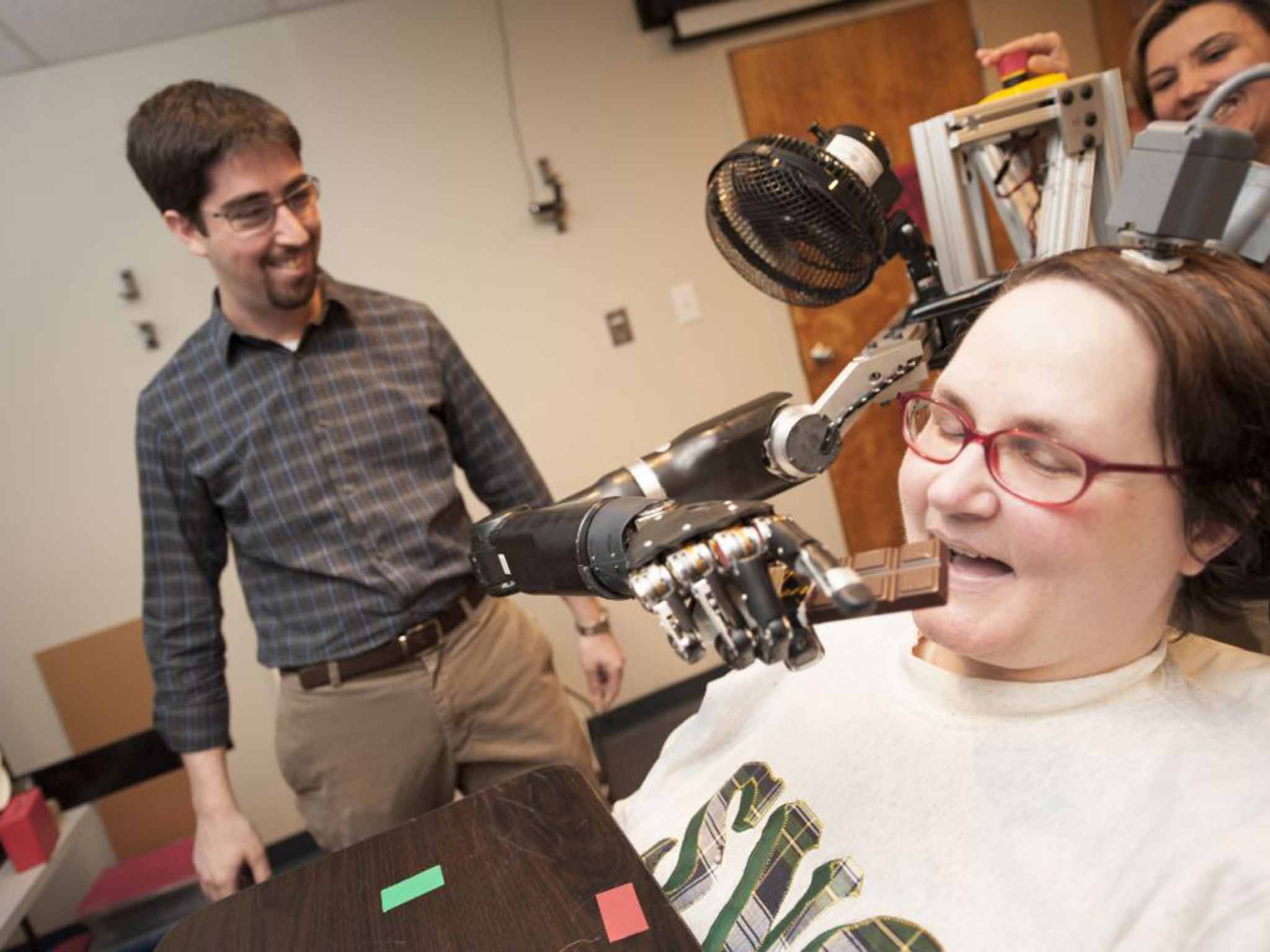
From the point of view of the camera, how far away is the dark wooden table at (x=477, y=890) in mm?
829

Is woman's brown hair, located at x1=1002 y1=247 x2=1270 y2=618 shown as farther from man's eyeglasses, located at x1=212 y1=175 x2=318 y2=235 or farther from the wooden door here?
the wooden door

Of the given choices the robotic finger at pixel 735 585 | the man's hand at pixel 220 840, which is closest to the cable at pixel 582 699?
the man's hand at pixel 220 840

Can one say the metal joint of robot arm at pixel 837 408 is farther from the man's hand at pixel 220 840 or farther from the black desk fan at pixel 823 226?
the man's hand at pixel 220 840

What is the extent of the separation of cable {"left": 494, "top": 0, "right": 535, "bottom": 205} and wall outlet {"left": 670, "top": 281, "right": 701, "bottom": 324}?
62cm

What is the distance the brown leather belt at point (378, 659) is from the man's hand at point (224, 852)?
259mm

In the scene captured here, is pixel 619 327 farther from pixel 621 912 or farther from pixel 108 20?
pixel 621 912

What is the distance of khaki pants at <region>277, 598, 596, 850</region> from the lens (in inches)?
66.4

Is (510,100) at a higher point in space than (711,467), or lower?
higher

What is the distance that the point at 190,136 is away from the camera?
5.05ft

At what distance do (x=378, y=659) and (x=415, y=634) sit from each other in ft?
0.26

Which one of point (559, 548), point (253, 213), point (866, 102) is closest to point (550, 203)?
point (866, 102)

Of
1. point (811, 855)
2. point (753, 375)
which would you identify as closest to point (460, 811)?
point (811, 855)

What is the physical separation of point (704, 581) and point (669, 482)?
1.07 feet

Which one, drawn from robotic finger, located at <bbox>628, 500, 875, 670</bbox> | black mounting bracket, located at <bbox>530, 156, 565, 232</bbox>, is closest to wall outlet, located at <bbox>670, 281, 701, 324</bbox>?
black mounting bracket, located at <bbox>530, 156, 565, 232</bbox>
